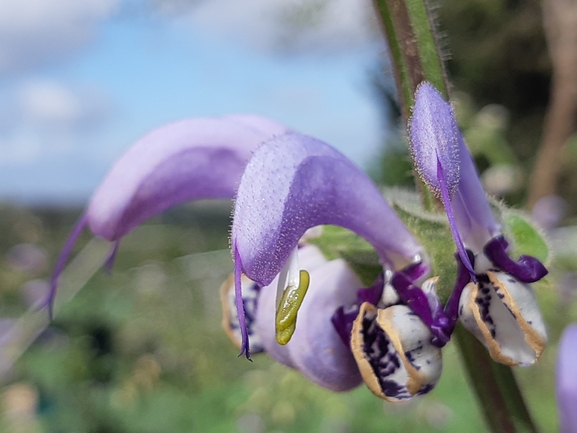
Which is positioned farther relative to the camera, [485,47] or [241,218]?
[485,47]

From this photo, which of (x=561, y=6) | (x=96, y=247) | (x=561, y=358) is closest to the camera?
(x=561, y=358)

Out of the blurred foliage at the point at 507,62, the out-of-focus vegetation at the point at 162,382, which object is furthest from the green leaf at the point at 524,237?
the blurred foliage at the point at 507,62

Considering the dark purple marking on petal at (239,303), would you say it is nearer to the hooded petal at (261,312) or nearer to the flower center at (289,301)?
the flower center at (289,301)

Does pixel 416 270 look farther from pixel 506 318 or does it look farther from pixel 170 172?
pixel 170 172

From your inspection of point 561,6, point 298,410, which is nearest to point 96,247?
point 298,410

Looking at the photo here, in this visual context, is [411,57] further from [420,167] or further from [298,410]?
[298,410]

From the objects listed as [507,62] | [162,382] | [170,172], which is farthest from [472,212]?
[507,62]
